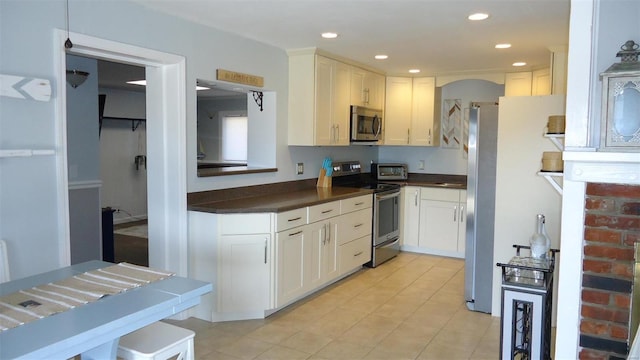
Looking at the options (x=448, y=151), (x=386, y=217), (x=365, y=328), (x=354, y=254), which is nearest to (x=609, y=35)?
(x=365, y=328)

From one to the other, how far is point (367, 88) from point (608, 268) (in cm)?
376

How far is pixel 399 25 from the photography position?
3.49 metres

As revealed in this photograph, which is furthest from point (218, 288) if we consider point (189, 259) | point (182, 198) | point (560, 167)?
point (560, 167)

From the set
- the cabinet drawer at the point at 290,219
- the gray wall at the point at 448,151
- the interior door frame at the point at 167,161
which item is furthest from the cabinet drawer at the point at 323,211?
the gray wall at the point at 448,151

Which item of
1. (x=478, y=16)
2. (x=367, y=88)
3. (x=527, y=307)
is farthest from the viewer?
(x=367, y=88)

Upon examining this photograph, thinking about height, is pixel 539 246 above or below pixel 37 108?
below

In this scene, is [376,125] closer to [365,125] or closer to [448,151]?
[365,125]

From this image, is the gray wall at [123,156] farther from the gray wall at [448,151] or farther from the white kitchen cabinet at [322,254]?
the white kitchen cabinet at [322,254]

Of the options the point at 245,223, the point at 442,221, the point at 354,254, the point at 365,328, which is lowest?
the point at 365,328

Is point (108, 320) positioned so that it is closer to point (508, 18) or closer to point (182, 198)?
point (182, 198)

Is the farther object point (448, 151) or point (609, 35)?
point (448, 151)

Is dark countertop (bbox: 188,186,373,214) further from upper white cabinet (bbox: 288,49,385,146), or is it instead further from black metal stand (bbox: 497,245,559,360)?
black metal stand (bbox: 497,245,559,360)

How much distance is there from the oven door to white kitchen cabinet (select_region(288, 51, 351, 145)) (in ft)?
3.02

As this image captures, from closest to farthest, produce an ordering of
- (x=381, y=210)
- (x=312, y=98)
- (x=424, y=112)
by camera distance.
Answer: (x=312, y=98)
(x=381, y=210)
(x=424, y=112)
